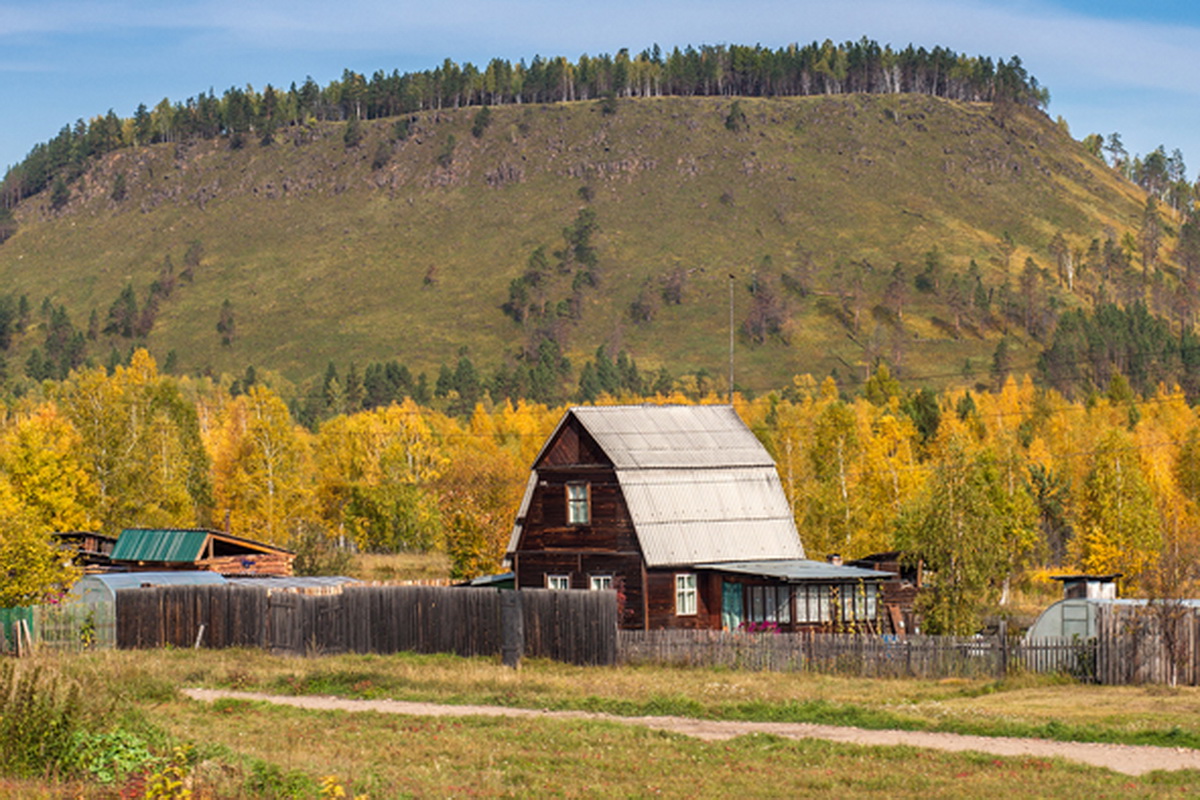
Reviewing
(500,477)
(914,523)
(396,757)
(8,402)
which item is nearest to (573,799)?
(396,757)

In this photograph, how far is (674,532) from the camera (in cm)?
4534

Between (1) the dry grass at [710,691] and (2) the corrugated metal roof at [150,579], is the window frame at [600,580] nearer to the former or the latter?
(1) the dry grass at [710,691]

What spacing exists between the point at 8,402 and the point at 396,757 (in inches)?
5920

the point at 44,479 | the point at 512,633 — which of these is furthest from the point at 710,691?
the point at 44,479

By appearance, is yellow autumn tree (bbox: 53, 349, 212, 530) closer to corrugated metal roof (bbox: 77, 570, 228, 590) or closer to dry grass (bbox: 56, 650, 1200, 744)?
corrugated metal roof (bbox: 77, 570, 228, 590)

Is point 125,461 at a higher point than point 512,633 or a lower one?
higher

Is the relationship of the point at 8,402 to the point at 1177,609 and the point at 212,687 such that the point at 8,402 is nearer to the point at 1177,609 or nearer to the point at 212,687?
the point at 212,687

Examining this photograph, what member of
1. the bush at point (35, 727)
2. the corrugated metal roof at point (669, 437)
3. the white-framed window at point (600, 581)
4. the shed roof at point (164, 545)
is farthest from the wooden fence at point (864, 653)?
the shed roof at point (164, 545)

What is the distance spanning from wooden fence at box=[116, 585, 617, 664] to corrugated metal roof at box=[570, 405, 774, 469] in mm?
8654

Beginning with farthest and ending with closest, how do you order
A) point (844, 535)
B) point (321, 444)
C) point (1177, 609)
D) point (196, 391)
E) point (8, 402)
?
point (196, 391), point (8, 402), point (321, 444), point (844, 535), point (1177, 609)

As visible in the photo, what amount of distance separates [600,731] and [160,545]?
127 feet

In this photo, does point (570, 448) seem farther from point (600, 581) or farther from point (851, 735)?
point (851, 735)

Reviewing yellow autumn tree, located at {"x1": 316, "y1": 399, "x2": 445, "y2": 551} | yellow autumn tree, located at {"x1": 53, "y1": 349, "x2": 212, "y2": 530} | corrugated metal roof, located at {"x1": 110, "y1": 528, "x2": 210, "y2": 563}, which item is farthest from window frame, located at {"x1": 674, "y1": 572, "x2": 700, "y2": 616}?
yellow autumn tree, located at {"x1": 316, "y1": 399, "x2": 445, "y2": 551}

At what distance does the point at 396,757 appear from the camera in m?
21.8
